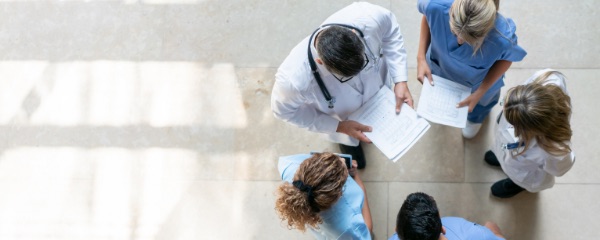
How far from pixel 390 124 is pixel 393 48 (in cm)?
37

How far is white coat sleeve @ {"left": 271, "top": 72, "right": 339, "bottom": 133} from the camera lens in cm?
195

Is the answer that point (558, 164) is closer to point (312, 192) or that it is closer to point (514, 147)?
point (514, 147)

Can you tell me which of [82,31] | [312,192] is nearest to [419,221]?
[312,192]

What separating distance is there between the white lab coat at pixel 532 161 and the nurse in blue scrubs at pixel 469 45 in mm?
181

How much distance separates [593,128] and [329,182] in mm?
1931

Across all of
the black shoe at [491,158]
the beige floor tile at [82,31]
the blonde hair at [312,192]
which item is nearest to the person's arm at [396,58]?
the blonde hair at [312,192]

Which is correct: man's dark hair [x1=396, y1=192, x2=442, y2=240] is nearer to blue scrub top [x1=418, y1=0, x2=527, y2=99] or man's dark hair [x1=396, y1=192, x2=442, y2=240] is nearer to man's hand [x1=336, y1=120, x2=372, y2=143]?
man's hand [x1=336, y1=120, x2=372, y2=143]

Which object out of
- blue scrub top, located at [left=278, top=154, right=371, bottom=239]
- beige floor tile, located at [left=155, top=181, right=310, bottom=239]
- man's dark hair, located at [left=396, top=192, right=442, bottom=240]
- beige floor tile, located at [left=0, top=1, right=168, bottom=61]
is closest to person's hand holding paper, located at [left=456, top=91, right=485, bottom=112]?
man's dark hair, located at [left=396, top=192, right=442, bottom=240]

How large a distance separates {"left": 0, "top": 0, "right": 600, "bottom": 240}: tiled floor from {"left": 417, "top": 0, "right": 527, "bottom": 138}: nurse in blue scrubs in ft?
2.03

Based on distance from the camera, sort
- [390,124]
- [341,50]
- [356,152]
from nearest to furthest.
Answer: [341,50] < [390,124] < [356,152]

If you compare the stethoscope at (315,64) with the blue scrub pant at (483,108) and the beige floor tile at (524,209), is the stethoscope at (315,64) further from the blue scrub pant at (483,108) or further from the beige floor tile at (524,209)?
the beige floor tile at (524,209)

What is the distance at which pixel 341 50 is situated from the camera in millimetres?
1727

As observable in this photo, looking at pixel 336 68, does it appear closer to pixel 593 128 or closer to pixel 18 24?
pixel 593 128

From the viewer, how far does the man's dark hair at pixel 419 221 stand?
190cm
